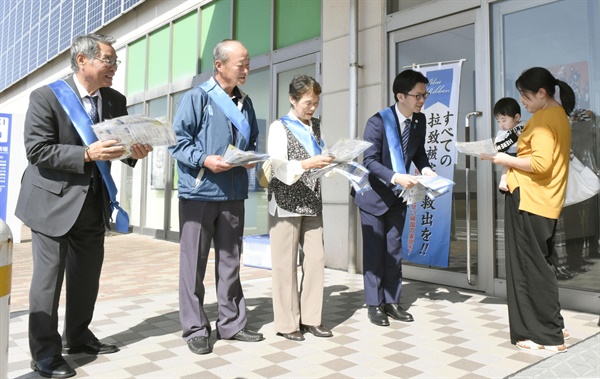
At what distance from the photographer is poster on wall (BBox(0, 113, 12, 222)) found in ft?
29.2

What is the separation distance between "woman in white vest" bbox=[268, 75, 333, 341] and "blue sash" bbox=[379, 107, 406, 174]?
620 millimetres

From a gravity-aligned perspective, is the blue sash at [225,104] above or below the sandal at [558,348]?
above

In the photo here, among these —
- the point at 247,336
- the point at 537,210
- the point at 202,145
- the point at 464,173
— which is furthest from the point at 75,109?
the point at 464,173

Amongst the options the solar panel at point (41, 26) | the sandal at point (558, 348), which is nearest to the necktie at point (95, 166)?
the sandal at point (558, 348)

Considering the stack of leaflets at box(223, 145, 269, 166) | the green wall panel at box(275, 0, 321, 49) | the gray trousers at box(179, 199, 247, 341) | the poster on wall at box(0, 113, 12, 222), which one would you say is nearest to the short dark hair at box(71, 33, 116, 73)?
the stack of leaflets at box(223, 145, 269, 166)

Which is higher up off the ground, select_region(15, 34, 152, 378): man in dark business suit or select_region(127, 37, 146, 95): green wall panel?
select_region(127, 37, 146, 95): green wall panel

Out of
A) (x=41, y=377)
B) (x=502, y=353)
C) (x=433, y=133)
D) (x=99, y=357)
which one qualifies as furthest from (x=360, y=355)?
(x=433, y=133)

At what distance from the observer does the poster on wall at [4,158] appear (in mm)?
8898

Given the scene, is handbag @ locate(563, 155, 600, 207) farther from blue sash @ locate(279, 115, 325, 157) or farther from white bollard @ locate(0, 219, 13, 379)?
white bollard @ locate(0, 219, 13, 379)

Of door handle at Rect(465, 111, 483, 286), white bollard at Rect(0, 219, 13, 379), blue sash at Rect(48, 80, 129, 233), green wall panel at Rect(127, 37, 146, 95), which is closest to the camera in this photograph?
white bollard at Rect(0, 219, 13, 379)

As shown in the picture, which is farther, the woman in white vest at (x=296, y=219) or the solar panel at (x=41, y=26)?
the solar panel at (x=41, y=26)

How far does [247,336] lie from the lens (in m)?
3.22

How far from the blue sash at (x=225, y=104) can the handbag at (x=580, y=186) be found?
231cm

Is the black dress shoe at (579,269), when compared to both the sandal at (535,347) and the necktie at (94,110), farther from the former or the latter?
the necktie at (94,110)
